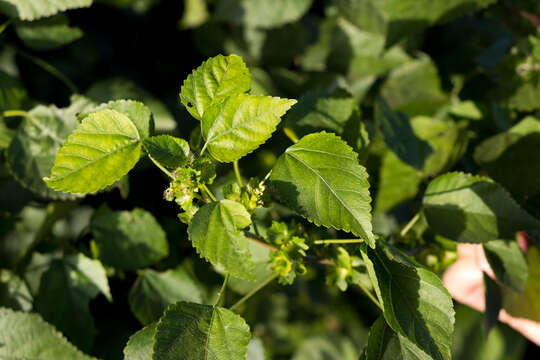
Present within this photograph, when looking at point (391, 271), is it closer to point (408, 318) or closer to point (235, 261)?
point (408, 318)

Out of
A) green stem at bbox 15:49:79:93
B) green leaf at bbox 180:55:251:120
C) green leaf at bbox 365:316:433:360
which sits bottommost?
green leaf at bbox 365:316:433:360

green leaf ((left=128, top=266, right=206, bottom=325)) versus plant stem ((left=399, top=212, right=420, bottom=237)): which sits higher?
plant stem ((left=399, top=212, right=420, bottom=237))

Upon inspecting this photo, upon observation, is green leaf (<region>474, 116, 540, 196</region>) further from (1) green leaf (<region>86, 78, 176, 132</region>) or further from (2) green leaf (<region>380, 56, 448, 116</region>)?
(1) green leaf (<region>86, 78, 176, 132</region>)

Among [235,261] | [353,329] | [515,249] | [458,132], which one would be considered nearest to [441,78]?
[458,132]

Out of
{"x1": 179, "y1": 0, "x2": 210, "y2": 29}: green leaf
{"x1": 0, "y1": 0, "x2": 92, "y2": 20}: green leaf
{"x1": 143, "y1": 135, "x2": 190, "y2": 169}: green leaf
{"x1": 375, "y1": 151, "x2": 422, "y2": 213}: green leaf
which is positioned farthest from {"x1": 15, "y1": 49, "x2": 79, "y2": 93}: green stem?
{"x1": 375, "y1": 151, "x2": 422, "y2": 213}: green leaf

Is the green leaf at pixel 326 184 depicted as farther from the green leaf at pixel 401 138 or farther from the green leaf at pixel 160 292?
the green leaf at pixel 160 292

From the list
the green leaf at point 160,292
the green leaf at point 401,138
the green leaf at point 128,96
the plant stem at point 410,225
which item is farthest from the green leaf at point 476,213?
the green leaf at point 128,96
